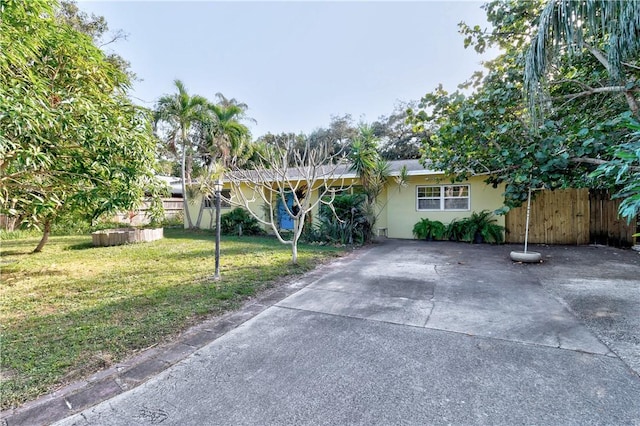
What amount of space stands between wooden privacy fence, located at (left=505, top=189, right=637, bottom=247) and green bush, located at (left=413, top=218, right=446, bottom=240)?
2070 mm

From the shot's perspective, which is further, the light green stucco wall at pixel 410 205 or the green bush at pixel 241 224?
the green bush at pixel 241 224

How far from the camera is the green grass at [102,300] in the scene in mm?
2598

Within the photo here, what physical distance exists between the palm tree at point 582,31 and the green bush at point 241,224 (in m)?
10.7

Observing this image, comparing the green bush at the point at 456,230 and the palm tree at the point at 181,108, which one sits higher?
the palm tree at the point at 181,108

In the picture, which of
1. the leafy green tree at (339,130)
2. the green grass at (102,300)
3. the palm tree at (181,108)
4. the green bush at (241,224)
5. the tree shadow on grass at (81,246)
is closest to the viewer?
the green grass at (102,300)

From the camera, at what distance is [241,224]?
508 inches

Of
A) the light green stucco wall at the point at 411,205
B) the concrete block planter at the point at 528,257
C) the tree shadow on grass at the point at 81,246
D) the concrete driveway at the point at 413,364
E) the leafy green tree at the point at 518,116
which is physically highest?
the leafy green tree at the point at 518,116

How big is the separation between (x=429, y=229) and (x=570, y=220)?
13.9 feet

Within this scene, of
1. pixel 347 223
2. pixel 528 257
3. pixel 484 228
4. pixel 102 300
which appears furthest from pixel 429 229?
pixel 102 300

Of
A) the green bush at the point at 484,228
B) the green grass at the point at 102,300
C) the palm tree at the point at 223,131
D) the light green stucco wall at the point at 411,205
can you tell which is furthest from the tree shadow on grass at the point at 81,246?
the green bush at the point at 484,228

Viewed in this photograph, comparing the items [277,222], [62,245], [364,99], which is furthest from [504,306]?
[364,99]

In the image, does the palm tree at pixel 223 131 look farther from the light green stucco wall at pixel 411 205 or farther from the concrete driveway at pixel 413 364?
the concrete driveway at pixel 413 364

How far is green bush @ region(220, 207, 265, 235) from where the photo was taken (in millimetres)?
12898

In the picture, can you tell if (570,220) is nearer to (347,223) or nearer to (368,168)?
(368,168)
